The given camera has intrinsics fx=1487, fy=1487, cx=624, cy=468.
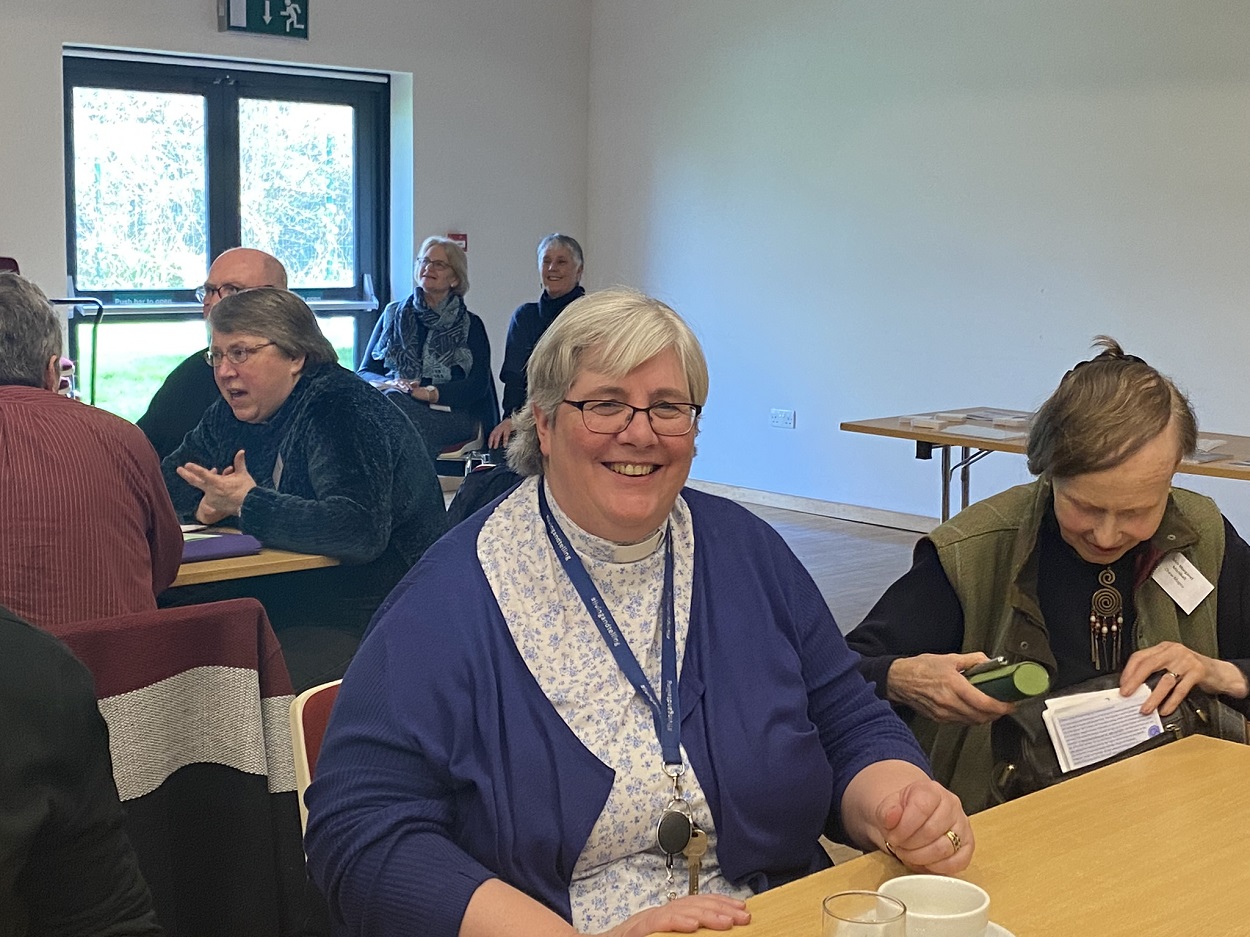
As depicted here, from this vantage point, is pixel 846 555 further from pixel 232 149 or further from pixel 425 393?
pixel 232 149

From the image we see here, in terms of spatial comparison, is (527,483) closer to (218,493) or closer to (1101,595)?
(1101,595)

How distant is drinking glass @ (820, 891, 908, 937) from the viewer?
123cm

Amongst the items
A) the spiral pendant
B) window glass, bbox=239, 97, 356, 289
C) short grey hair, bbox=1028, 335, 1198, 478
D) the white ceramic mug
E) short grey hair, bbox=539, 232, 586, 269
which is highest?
window glass, bbox=239, 97, 356, 289

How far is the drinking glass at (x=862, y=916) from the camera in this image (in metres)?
1.23

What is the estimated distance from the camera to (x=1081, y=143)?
23.7 feet

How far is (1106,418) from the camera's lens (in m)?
2.25

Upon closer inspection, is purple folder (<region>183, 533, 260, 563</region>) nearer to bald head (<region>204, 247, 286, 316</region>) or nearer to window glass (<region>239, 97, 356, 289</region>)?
bald head (<region>204, 247, 286, 316</region>)

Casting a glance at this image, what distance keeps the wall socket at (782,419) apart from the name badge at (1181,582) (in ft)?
20.7

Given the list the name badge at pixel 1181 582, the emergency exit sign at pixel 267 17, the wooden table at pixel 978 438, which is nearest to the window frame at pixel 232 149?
the emergency exit sign at pixel 267 17

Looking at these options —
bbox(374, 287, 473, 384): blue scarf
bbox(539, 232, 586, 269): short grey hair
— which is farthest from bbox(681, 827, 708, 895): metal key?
bbox(539, 232, 586, 269): short grey hair

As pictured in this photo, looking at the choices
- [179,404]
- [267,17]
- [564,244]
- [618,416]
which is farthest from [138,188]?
[618,416]

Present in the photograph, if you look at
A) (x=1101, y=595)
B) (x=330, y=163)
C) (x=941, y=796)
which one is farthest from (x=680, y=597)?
(x=330, y=163)

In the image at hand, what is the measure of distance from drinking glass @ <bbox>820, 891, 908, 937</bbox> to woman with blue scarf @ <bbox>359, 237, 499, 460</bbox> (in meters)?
6.47

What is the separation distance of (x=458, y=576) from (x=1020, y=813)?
74 centimetres
